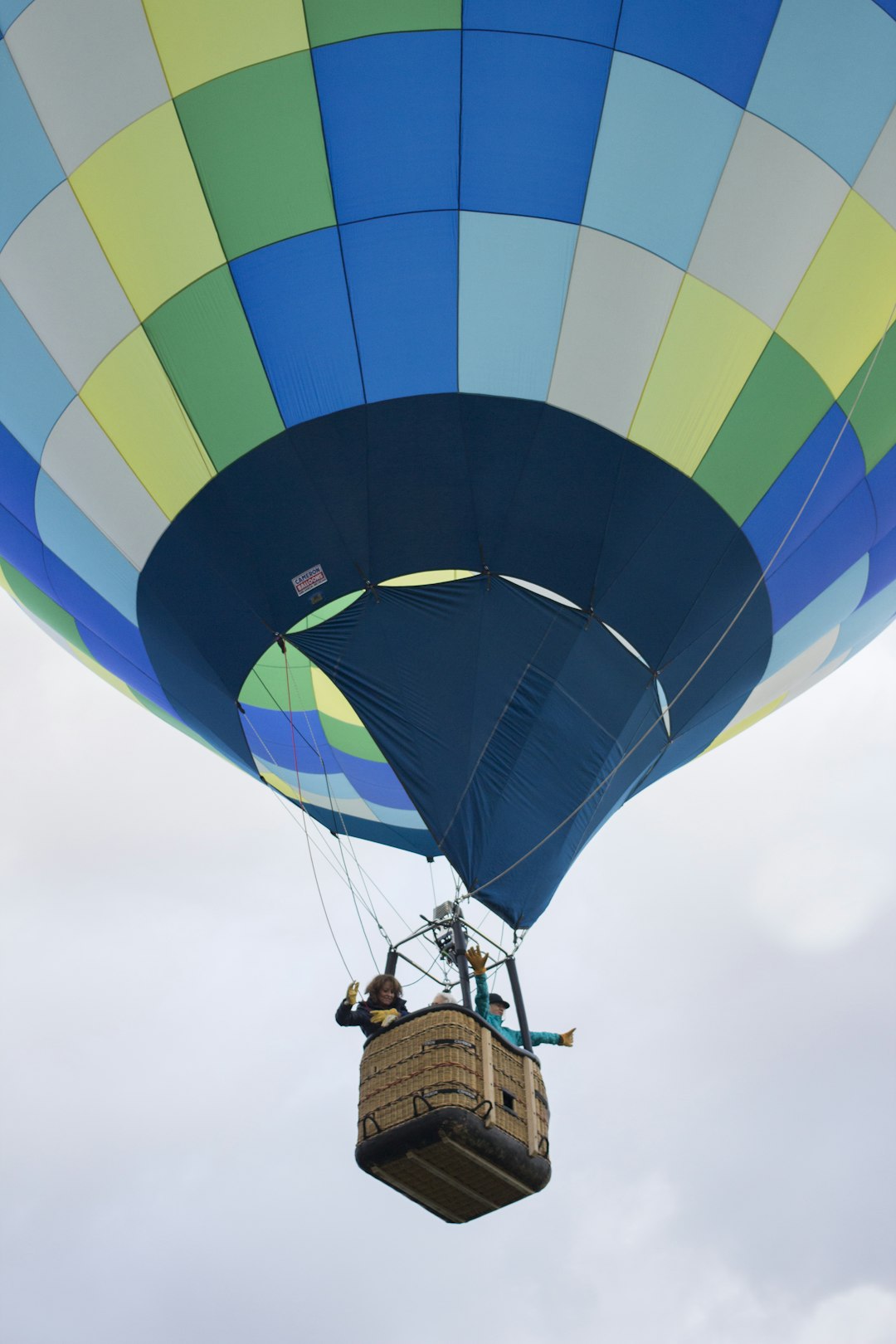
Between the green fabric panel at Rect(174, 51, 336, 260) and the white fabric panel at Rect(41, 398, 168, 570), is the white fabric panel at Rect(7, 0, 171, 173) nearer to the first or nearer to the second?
the green fabric panel at Rect(174, 51, 336, 260)

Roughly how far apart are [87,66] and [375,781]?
4099 millimetres

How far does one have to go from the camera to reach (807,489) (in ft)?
19.7

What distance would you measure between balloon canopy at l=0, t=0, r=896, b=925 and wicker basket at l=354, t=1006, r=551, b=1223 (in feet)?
3.94

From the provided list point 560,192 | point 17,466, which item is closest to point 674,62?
point 560,192

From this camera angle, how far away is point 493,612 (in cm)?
595

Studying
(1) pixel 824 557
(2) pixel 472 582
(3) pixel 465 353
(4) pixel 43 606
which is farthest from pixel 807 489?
(4) pixel 43 606

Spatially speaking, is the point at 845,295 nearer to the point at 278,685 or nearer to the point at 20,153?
the point at 278,685

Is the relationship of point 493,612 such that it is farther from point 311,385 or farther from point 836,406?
point 836,406

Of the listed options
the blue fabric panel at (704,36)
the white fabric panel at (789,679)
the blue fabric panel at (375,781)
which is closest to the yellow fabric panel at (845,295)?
the blue fabric panel at (704,36)

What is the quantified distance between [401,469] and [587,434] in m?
0.79

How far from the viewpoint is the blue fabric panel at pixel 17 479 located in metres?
6.13

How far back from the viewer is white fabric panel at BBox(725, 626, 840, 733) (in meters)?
7.14

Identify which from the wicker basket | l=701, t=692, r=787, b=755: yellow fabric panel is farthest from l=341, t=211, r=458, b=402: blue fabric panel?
l=701, t=692, r=787, b=755: yellow fabric panel

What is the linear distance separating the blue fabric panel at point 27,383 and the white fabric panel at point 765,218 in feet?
8.95
